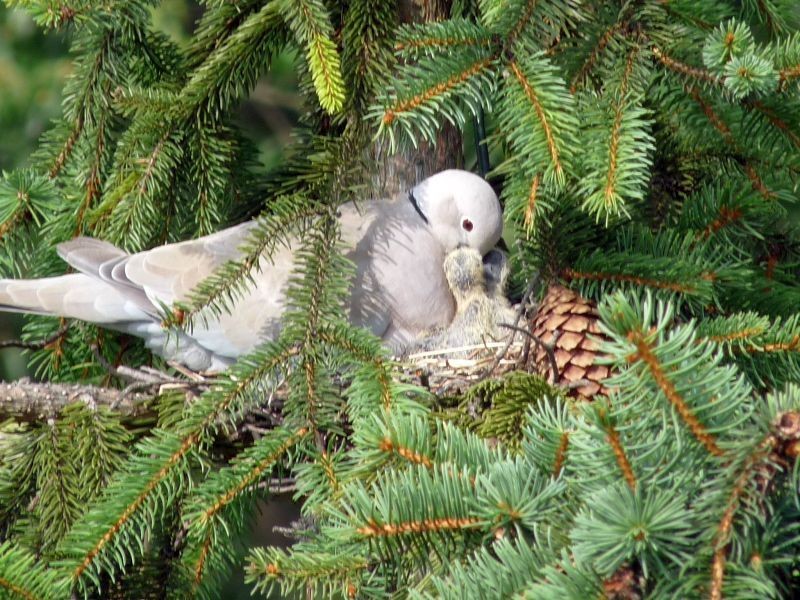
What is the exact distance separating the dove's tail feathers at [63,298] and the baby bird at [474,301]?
0.78 meters

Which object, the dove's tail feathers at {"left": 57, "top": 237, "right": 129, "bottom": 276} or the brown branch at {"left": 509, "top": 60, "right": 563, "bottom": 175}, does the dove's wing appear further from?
the brown branch at {"left": 509, "top": 60, "right": 563, "bottom": 175}

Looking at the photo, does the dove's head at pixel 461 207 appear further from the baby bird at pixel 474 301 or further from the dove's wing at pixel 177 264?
the dove's wing at pixel 177 264

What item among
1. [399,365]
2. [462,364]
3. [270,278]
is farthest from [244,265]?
[462,364]

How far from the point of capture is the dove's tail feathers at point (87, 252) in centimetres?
245

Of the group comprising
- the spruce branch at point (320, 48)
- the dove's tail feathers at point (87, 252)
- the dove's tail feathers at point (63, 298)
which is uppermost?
the spruce branch at point (320, 48)

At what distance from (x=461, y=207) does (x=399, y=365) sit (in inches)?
40.5

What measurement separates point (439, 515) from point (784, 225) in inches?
62.8

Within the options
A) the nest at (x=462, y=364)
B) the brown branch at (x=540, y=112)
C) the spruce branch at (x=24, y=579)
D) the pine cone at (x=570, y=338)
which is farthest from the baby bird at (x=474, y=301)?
the spruce branch at (x=24, y=579)

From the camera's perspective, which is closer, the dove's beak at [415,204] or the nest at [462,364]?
the nest at [462,364]

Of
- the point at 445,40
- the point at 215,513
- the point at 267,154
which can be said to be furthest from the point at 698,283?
the point at 267,154

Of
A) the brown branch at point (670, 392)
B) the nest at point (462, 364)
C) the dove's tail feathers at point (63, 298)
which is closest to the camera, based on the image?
the brown branch at point (670, 392)

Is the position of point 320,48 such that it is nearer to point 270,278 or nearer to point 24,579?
point 270,278

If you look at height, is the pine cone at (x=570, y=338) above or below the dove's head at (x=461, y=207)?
above

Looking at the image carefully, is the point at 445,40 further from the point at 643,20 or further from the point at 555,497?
the point at 555,497
